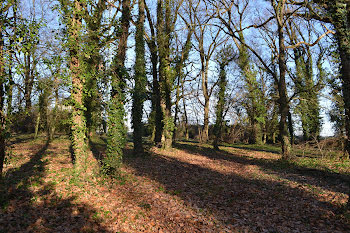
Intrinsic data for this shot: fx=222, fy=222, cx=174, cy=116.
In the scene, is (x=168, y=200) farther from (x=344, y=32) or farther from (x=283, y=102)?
(x=283, y=102)

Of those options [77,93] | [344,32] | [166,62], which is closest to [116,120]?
[77,93]

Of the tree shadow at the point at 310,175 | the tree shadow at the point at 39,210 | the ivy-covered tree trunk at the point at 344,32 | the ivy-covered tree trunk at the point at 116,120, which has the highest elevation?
the ivy-covered tree trunk at the point at 344,32

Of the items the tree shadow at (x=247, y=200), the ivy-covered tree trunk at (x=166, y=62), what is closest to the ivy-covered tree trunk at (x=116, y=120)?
the tree shadow at (x=247, y=200)

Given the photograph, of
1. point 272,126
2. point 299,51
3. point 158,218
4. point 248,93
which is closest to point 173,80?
point 248,93

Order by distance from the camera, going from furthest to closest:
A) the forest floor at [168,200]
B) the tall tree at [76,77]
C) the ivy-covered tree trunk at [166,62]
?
the ivy-covered tree trunk at [166,62], the tall tree at [76,77], the forest floor at [168,200]

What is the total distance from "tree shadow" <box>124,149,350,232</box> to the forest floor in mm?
24

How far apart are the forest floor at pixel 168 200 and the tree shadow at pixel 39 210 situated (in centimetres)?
2

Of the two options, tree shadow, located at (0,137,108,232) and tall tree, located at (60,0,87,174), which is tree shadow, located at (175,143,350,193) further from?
tall tree, located at (60,0,87,174)

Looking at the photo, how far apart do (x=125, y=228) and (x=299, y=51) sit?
27.0m

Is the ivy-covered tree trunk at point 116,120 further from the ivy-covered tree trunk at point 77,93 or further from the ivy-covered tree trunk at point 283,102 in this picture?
the ivy-covered tree trunk at point 283,102

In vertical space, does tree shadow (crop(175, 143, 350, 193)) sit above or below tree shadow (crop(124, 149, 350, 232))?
above

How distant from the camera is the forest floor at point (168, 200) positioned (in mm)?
6168

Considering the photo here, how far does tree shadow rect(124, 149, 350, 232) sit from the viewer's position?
6.34 metres

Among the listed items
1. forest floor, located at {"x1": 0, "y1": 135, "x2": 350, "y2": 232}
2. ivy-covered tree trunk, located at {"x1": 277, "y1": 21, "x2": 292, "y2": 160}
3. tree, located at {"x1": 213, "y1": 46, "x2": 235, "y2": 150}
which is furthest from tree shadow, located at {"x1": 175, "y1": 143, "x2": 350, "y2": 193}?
tree, located at {"x1": 213, "y1": 46, "x2": 235, "y2": 150}
